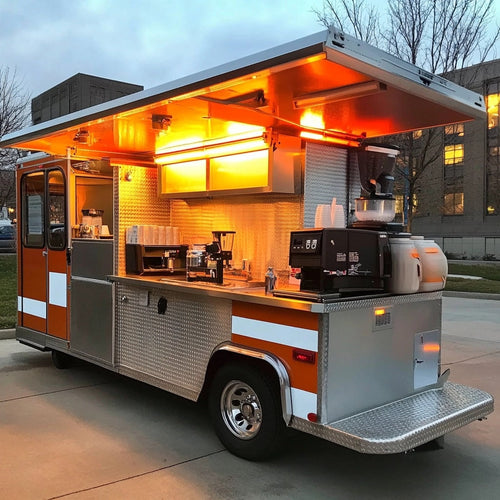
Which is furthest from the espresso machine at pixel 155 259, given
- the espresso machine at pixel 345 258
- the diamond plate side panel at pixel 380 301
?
the diamond plate side panel at pixel 380 301

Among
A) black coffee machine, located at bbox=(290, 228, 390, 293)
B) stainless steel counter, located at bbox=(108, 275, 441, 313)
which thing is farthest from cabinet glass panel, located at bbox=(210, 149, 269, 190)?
black coffee machine, located at bbox=(290, 228, 390, 293)

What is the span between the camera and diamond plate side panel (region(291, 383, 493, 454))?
3.27m

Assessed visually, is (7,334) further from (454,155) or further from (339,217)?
(454,155)

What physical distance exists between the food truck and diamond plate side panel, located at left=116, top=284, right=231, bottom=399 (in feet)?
0.06

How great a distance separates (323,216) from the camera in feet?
15.0

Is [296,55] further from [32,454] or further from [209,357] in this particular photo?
[32,454]

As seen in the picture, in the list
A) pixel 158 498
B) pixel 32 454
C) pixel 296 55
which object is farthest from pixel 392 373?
pixel 32 454

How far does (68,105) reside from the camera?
2092cm

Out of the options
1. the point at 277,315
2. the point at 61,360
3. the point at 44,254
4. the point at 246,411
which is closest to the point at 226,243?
the point at 277,315

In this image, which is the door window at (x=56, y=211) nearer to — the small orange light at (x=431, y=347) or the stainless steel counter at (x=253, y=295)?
the stainless steel counter at (x=253, y=295)

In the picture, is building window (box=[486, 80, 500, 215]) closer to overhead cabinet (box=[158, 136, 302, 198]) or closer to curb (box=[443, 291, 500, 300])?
curb (box=[443, 291, 500, 300])

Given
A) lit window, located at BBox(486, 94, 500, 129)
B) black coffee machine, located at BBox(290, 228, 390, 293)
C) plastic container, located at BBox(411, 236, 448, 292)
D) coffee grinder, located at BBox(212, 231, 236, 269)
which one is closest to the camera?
black coffee machine, located at BBox(290, 228, 390, 293)

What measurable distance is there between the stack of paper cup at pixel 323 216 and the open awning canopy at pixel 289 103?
66 cm

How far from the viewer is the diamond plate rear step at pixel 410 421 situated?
327 centimetres
